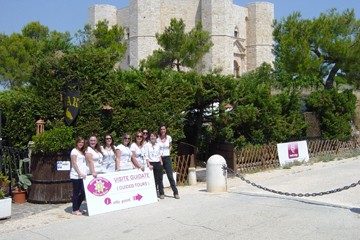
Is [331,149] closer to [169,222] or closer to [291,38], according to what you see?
[291,38]

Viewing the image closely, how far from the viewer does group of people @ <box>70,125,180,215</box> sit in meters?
8.32

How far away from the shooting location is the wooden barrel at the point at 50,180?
31.4 feet

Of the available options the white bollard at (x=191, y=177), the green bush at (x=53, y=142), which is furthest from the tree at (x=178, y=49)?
the green bush at (x=53, y=142)

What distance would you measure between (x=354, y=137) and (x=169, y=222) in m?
17.1

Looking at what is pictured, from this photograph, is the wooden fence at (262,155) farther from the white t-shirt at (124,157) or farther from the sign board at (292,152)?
the white t-shirt at (124,157)

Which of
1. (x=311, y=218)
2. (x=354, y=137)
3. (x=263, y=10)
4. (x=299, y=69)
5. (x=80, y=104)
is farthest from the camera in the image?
(x=263, y=10)

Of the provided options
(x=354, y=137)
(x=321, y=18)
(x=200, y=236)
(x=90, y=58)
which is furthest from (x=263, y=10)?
(x=200, y=236)

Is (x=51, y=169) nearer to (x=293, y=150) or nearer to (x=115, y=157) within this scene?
(x=115, y=157)

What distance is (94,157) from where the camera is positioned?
8445mm

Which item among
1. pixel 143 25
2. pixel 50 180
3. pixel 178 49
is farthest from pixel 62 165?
pixel 143 25

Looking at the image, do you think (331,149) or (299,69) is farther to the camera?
(299,69)

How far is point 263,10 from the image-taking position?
2534 inches

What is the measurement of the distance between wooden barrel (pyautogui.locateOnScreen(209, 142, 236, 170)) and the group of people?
4837mm

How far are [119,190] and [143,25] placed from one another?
51.3 meters
